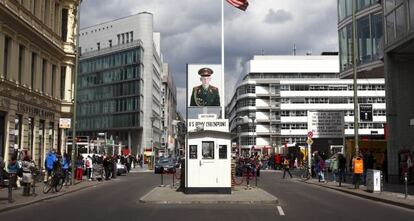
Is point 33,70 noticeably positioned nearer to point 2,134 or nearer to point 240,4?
point 2,134

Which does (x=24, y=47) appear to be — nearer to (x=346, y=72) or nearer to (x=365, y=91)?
(x=346, y=72)

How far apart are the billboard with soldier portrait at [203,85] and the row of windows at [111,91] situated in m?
81.2

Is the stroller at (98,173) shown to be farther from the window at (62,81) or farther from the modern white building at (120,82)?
the modern white building at (120,82)

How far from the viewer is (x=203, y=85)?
79.6ft

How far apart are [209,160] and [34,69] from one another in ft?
51.2

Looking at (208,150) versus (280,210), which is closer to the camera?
(280,210)

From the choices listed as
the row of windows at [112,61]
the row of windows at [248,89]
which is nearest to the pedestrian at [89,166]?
the row of windows at [112,61]

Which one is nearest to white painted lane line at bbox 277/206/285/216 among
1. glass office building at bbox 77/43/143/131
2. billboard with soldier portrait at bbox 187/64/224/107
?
billboard with soldier portrait at bbox 187/64/224/107

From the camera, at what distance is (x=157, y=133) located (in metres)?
125

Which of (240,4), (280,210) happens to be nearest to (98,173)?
(240,4)

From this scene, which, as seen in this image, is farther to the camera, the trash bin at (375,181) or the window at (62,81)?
the window at (62,81)

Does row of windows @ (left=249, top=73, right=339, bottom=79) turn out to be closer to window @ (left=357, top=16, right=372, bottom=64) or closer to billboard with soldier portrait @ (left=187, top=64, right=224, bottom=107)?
window @ (left=357, top=16, right=372, bottom=64)

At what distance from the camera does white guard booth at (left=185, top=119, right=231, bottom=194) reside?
22.4 metres

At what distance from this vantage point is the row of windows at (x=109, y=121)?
105625mm
